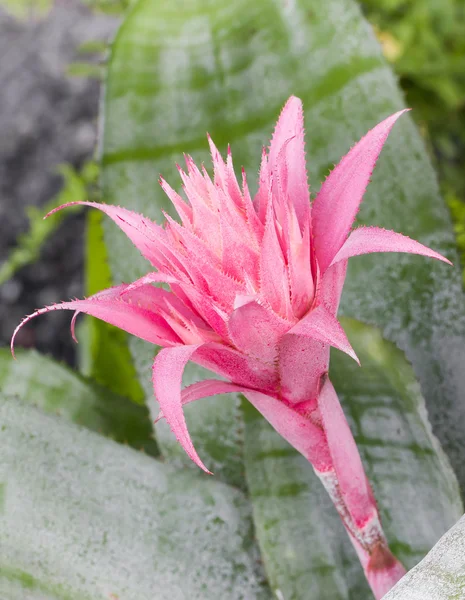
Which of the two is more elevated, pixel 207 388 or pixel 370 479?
pixel 207 388

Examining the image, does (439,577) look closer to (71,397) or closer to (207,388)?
(207,388)

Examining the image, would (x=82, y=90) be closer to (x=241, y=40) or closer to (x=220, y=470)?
(x=241, y=40)

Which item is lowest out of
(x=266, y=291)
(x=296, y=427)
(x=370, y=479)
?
(x=370, y=479)

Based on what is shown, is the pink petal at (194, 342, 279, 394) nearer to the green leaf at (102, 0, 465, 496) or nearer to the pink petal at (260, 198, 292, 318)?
the pink petal at (260, 198, 292, 318)

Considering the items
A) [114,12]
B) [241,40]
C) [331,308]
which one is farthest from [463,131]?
[331,308]

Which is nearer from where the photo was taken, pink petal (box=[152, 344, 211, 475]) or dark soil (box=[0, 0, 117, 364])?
pink petal (box=[152, 344, 211, 475])

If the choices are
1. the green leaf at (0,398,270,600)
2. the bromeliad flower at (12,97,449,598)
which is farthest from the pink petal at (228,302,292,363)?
the green leaf at (0,398,270,600)

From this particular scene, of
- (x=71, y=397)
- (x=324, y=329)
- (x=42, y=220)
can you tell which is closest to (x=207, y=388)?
(x=324, y=329)
